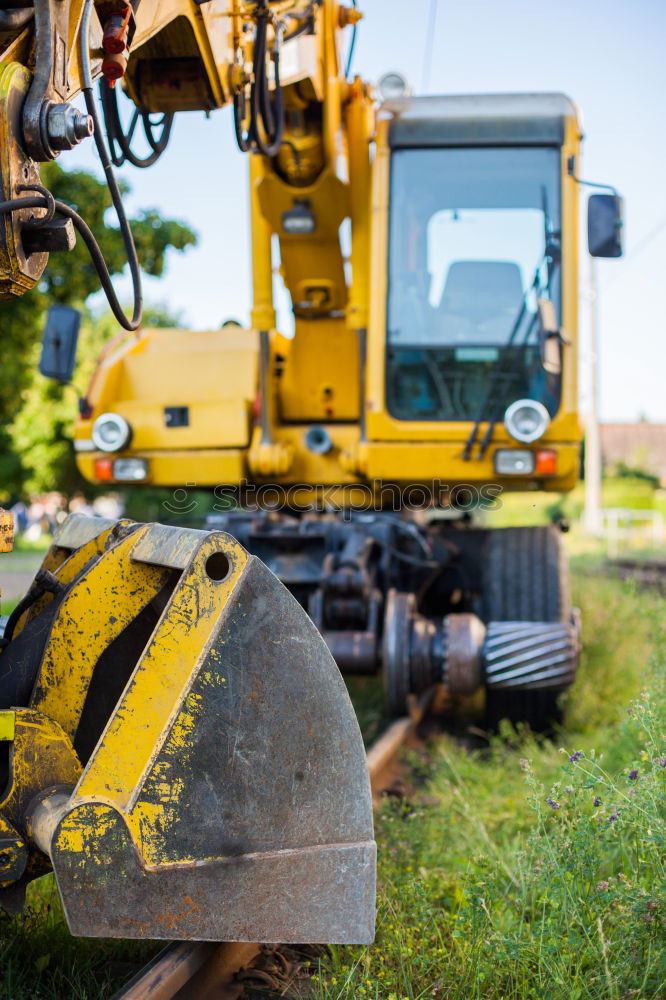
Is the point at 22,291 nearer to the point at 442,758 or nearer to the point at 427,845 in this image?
the point at 427,845

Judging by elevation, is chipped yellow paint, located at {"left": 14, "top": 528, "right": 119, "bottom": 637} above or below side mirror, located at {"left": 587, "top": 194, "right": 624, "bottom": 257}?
below

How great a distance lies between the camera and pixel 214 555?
7.34 feet

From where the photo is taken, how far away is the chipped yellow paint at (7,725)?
7.32 feet

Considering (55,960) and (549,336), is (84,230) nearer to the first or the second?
(55,960)

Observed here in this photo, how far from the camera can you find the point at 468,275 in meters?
5.56

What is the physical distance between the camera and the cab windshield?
5.50 meters

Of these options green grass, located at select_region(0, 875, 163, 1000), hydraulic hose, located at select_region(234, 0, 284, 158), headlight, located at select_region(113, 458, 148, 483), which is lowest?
green grass, located at select_region(0, 875, 163, 1000)

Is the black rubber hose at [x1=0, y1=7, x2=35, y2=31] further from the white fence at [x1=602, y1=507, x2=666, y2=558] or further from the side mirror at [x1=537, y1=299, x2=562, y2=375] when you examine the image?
the white fence at [x1=602, y1=507, x2=666, y2=558]

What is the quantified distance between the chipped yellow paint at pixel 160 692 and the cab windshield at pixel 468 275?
3.47 m

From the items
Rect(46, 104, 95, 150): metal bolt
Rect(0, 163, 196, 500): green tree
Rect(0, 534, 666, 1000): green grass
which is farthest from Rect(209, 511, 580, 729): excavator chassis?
Rect(0, 163, 196, 500): green tree

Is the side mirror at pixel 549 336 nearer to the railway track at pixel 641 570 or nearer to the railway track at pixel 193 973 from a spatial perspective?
the railway track at pixel 193 973

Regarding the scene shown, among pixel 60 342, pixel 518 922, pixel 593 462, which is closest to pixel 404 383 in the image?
pixel 60 342

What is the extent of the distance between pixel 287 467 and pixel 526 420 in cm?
138

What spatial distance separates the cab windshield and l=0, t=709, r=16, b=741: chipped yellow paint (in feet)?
11.8
